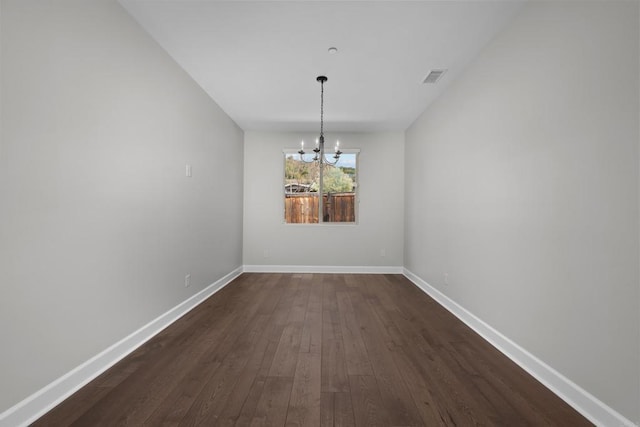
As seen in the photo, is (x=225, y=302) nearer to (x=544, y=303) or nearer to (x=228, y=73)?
(x=228, y=73)

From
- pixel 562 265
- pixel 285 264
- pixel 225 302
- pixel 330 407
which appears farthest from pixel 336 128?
pixel 330 407

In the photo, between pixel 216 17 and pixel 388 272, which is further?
pixel 388 272

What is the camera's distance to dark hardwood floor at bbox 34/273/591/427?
141 cm

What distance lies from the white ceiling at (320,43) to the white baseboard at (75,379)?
241cm

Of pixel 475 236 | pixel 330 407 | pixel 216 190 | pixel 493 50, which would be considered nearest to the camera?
pixel 330 407

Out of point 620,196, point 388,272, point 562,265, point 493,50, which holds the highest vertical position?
point 493,50

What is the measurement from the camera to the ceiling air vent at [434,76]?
9.39 feet

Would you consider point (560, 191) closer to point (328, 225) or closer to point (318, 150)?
point (318, 150)

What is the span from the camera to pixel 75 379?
1613 millimetres

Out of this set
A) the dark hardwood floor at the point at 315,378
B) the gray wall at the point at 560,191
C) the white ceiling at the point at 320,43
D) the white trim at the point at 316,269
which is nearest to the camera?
the gray wall at the point at 560,191

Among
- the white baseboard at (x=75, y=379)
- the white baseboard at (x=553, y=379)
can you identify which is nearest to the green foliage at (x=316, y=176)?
the white baseboard at (x=553, y=379)

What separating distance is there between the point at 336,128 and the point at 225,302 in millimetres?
3197

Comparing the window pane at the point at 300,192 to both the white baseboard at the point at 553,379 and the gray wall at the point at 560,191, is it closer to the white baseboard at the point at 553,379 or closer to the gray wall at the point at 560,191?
the gray wall at the point at 560,191

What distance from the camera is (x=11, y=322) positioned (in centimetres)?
131
